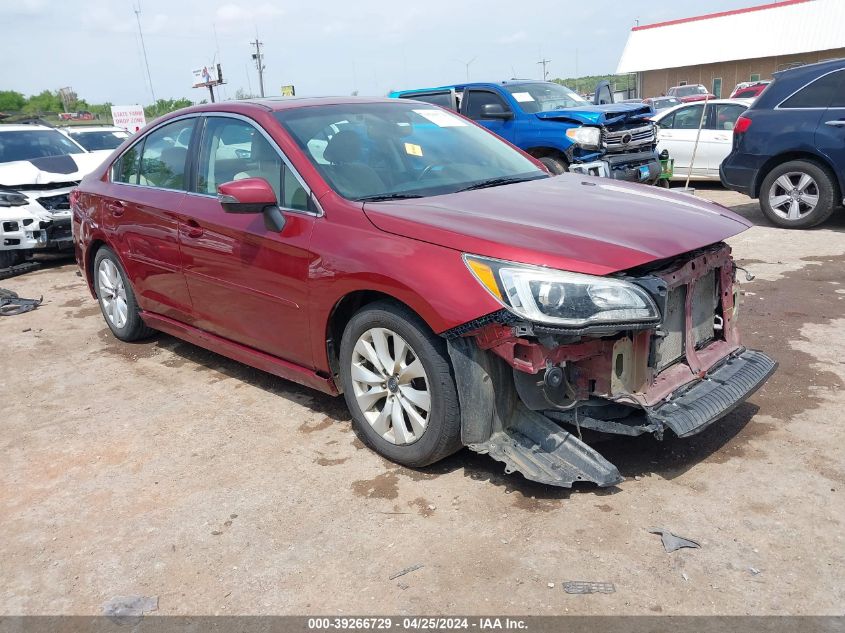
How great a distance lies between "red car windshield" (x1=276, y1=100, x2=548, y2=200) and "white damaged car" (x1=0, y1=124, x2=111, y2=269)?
5.77 meters

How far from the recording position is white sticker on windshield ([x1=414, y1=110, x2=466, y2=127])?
4500 millimetres

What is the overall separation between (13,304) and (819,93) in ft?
29.1

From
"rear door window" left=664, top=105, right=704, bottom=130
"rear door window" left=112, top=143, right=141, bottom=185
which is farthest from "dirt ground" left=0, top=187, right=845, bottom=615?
"rear door window" left=664, top=105, right=704, bottom=130

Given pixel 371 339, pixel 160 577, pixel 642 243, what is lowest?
pixel 160 577

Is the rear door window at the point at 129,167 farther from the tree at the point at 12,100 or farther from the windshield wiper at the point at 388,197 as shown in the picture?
the tree at the point at 12,100

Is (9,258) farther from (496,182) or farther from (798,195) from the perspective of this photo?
(798,195)

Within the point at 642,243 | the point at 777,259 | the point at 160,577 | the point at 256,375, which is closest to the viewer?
the point at 160,577

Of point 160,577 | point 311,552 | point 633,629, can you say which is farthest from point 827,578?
point 160,577

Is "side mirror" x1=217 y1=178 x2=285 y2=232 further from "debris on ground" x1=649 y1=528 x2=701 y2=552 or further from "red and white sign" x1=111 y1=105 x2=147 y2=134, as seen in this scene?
"red and white sign" x1=111 y1=105 x2=147 y2=134

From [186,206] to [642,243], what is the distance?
273 cm

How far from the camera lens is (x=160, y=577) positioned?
2.82 m

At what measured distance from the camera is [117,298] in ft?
18.3

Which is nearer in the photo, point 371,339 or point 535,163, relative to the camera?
point 371,339

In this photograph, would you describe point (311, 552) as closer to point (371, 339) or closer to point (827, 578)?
point (371, 339)
